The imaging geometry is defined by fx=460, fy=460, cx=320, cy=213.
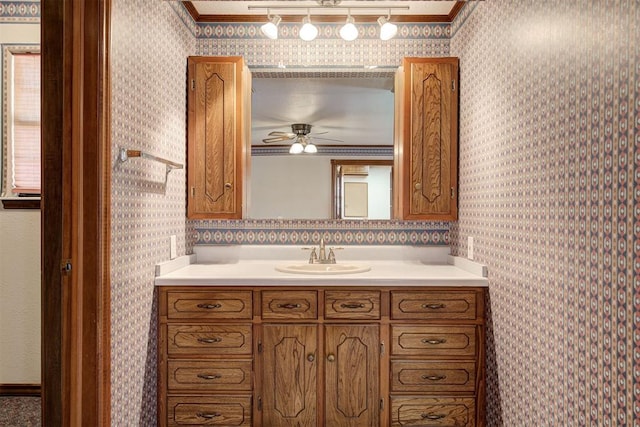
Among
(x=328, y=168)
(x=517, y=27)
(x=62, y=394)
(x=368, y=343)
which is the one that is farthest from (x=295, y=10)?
(x=62, y=394)

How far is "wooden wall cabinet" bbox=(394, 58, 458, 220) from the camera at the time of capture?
2537 mm

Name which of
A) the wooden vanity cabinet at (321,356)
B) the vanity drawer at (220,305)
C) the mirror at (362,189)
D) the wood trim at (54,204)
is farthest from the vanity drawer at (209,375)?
the mirror at (362,189)

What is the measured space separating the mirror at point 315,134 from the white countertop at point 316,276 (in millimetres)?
419

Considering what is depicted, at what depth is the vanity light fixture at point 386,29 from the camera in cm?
247

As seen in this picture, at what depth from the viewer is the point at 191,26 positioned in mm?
2602

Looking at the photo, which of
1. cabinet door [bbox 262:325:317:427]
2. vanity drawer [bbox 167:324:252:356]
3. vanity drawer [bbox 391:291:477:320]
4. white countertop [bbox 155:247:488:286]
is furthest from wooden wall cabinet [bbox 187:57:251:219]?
vanity drawer [bbox 391:291:477:320]

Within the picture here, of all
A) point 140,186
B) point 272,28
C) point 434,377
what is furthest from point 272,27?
point 434,377

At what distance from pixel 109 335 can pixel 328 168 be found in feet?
4.69

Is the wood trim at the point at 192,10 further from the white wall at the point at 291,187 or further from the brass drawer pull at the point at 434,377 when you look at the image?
the brass drawer pull at the point at 434,377

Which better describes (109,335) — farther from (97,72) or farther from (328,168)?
(328,168)

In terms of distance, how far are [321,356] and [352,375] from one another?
171 mm

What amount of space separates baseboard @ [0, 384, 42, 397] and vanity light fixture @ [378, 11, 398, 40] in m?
2.86

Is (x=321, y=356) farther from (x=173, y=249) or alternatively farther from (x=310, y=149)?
(x=310, y=149)

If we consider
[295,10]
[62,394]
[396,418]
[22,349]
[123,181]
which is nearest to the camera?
[62,394]
